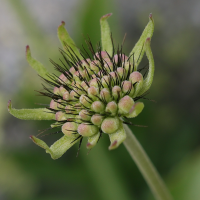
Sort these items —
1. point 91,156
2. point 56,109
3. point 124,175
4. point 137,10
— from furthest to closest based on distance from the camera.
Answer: point 137,10 < point 124,175 < point 91,156 < point 56,109

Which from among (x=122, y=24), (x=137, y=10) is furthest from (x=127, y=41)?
(x=137, y=10)

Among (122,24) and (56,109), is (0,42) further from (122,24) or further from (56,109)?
(56,109)

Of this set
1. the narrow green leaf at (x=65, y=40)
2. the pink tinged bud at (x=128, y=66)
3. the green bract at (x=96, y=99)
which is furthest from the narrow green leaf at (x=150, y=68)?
the narrow green leaf at (x=65, y=40)

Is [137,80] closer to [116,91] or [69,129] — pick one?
[116,91]

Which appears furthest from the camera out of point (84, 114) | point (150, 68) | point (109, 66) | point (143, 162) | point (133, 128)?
point (133, 128)

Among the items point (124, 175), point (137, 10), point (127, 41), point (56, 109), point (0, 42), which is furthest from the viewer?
point (0, 42)

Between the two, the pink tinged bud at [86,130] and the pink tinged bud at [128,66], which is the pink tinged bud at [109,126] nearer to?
the pink tinged bud at [86,130]

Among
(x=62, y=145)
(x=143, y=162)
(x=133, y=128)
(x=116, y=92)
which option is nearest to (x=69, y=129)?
(x=62, y=145)
